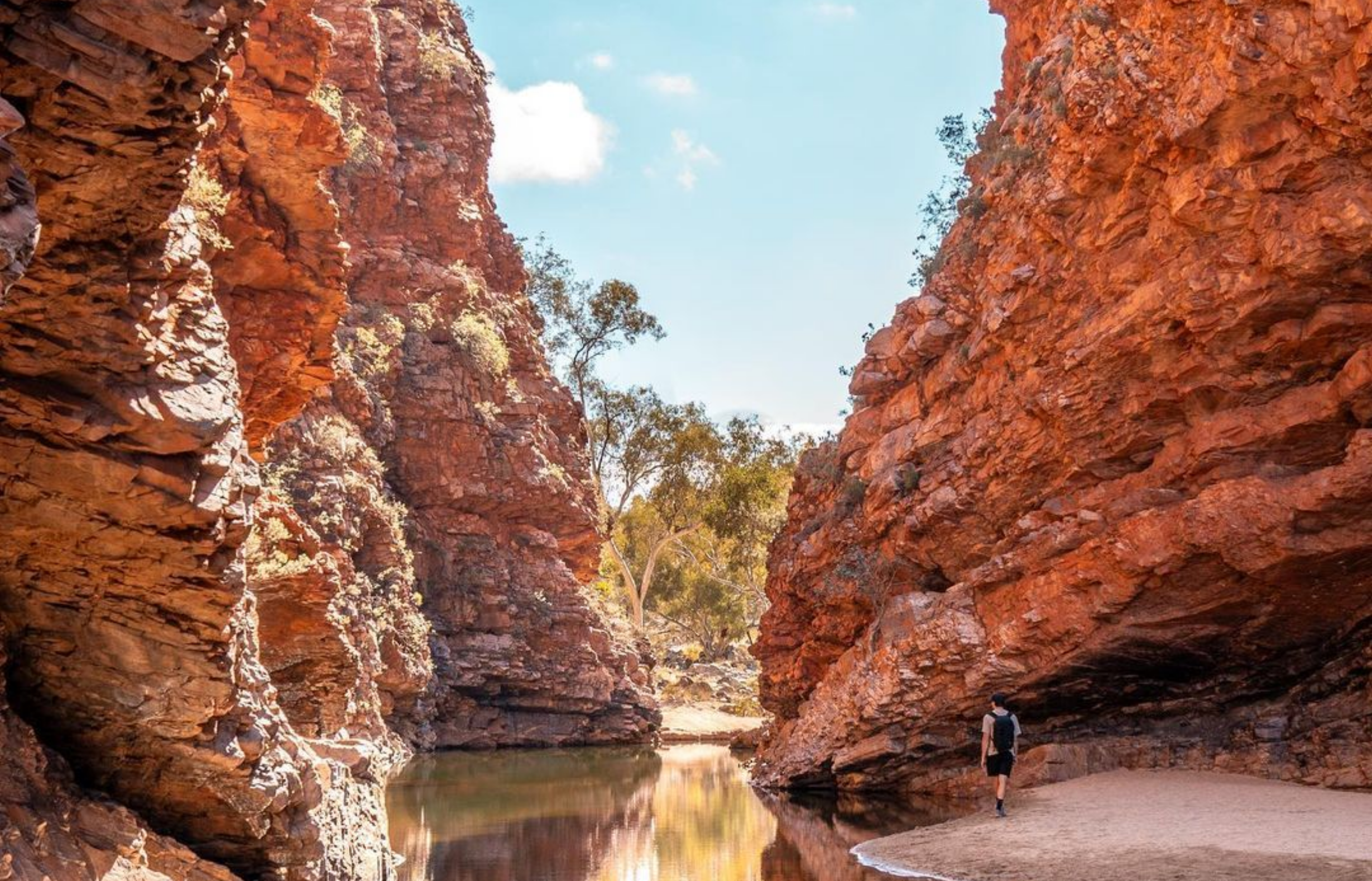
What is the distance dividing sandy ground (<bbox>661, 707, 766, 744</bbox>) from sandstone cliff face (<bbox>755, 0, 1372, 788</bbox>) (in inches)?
785

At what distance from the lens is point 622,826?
62.5ft

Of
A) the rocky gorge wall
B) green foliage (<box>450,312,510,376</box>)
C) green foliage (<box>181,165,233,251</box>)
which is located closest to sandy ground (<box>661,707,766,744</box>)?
green foliage (<box>450,312,510,376</box>)

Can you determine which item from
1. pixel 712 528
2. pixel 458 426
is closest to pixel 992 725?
pixel 458 426

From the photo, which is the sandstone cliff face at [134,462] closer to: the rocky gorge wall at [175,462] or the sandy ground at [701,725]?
the rocky gorge wall at [175,462]

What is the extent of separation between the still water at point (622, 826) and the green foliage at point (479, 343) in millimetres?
17025

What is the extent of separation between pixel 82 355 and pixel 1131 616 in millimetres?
15465

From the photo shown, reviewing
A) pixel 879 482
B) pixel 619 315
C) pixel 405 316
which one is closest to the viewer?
pixel 879 482

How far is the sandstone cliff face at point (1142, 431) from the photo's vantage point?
48.9 feet

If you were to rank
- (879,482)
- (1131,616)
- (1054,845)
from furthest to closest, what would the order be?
(879,482) < (1131,616) < (1054,845)

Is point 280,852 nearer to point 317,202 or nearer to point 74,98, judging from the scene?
point 74,98

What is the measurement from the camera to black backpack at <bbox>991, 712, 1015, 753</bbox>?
52.1ft

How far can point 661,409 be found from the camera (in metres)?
52.9

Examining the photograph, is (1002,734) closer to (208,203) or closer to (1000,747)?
(1000,747)

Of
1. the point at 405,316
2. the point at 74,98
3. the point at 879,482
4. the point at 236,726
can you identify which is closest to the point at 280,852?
the point at 236,726
